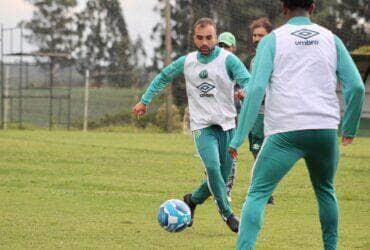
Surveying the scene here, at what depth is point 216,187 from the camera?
920 centimetres

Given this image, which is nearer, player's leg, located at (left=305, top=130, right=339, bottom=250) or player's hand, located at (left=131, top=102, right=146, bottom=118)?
player's leg, located at (left=305, top=130, right=339, bottom=250)

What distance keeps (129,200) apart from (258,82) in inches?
231

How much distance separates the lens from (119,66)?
1455 inches

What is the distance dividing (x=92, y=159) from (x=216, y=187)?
9192 mm

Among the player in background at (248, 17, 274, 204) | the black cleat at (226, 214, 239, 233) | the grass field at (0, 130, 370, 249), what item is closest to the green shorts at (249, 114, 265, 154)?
the player in background at (248, 17, 274, 204)

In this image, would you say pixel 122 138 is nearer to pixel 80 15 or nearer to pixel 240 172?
pixel 240 172

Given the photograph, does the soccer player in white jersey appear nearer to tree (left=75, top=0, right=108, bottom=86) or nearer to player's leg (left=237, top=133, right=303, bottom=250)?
A: player's leg (left=237, top=133, right=303, bottom=250)

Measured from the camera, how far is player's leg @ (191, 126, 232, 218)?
361 inches

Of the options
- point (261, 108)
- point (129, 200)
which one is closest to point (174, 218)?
point (261, 108)

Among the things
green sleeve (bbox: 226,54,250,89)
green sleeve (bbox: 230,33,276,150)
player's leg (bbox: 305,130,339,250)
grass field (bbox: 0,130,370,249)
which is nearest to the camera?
green sleeve (bbox: 230,33,276,150)

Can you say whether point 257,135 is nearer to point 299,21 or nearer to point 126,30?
point 299,21

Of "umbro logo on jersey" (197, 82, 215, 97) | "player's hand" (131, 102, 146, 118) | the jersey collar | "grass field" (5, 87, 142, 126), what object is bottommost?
"grass field" (5, 87, 142, 126)

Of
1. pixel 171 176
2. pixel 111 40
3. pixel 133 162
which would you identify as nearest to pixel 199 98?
pixel 171 176

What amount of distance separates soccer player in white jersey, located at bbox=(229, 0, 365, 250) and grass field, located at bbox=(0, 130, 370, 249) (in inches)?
79.1
